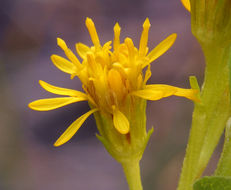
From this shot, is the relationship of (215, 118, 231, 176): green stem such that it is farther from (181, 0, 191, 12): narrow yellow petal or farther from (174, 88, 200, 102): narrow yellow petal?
(181, 0, 191, 12): narrow yellow petal

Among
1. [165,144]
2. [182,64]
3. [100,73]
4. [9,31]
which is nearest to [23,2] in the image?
[9,31]

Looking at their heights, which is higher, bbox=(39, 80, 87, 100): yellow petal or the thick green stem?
bbox=(39, 80, 87, 100): yellow petal

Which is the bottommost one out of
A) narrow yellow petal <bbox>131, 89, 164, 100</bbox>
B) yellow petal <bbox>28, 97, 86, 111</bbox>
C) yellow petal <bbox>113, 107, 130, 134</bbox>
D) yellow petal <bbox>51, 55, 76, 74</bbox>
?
yellow petal <bbox>113, 107, 130, 134</bbox>

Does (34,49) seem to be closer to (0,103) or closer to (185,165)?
(0,103)

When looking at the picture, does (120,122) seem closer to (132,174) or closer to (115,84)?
(115,84)

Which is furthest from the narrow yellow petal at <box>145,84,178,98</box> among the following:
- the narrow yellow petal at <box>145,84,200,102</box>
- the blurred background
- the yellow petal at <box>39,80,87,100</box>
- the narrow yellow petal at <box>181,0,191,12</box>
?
the blurred background

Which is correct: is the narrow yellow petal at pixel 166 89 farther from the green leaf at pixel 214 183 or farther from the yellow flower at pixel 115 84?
the green leaf at pixel 214 183

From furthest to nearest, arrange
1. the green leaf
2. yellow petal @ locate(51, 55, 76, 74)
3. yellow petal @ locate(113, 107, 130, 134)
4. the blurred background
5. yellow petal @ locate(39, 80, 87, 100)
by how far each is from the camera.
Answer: the blurred background, yellow petal @ locate(51, 55, 76, 74), yellow petal @ locate(39, 80, 87, 100), yellow petal @ locate(113, 107, 130, 134), the green leaf
